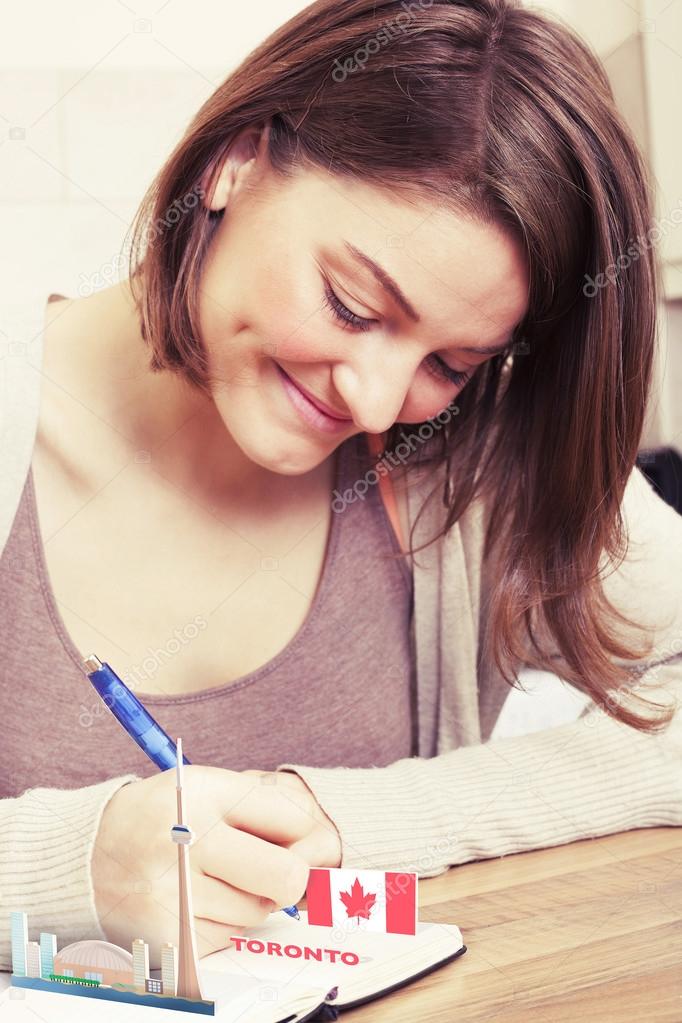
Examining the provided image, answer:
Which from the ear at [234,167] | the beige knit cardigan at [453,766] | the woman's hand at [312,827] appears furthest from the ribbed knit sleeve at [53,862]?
the ear at [234,167]

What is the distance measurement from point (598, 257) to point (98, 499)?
0.50m

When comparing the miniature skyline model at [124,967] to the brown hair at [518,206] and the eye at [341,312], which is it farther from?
the brown hair at [518,206]

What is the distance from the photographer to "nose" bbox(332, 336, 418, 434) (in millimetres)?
798

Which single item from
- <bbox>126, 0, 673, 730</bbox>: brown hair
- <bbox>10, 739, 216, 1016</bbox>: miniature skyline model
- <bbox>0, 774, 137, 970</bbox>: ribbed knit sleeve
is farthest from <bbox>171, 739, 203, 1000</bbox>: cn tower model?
<bbox>126, 0, 673, 730</bbox>: brown hair

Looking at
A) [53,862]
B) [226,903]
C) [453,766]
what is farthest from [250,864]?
[453,766]

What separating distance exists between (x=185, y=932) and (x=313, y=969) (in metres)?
0.08

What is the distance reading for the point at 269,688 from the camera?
972mm

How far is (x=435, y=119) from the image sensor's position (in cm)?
78

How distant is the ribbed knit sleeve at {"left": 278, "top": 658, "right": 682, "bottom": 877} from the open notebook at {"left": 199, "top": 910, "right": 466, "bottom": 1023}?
0.39ft

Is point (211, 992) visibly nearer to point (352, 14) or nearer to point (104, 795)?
point (104, 795)

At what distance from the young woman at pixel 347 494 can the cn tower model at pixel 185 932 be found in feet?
0.23

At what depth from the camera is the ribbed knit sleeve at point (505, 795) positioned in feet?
2.44

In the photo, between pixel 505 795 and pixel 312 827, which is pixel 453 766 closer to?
pixel 505 795

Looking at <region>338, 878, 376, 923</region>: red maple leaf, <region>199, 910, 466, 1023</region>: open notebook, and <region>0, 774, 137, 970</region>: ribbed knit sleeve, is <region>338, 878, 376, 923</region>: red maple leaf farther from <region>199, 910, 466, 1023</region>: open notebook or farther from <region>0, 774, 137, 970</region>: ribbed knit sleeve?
<region>0, 774, 137, 970</region>: ribbed knit sleeve
